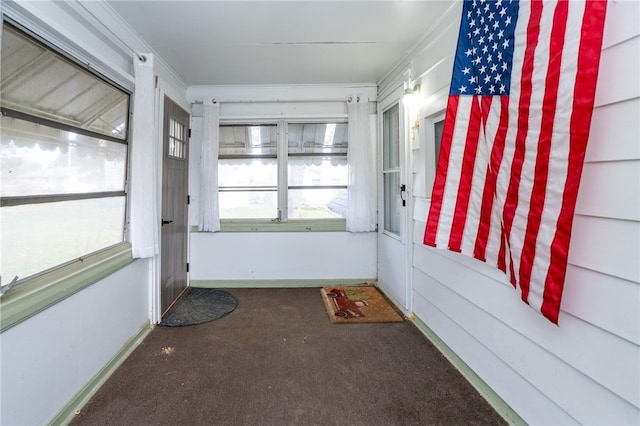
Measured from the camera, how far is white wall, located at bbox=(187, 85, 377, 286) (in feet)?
11.5

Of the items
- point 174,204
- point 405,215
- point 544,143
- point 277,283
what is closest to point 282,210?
point 277,283

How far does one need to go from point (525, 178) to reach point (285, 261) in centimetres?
282

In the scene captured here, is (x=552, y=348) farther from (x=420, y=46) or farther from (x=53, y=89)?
(x=53, y=89)

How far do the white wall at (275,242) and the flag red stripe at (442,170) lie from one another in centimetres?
176

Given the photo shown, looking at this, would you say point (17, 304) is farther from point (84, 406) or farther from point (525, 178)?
point (525, 178)

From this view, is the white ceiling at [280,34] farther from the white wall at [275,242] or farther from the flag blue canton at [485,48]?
the flag blue canton at [485,48]

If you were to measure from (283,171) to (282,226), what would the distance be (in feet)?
2.43

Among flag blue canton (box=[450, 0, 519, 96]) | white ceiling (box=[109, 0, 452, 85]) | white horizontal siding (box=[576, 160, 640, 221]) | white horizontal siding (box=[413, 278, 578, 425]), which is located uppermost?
white ceiling (box=[109, 0, 452, 85])

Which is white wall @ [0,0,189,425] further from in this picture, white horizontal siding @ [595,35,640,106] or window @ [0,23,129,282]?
white horizontal siding @ [595,35,640,106]

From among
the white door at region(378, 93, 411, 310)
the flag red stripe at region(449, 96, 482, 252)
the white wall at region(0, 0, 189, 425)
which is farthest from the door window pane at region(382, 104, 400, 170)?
the white wall at region(0, 0, 189, 425)

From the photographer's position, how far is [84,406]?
63.4 inches

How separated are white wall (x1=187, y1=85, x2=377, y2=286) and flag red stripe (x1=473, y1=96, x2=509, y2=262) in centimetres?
200

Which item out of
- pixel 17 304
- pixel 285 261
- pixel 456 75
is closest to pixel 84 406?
pixel 17 304

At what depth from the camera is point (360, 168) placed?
334 centimetres
